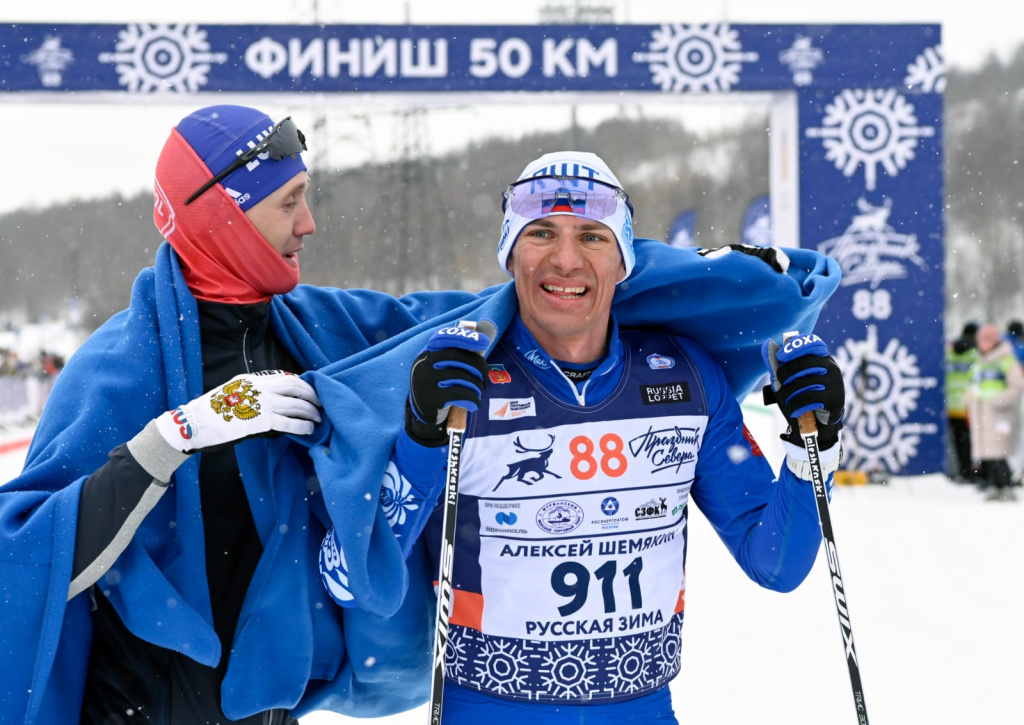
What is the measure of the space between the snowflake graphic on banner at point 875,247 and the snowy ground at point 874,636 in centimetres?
310

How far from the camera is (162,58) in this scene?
973 cm

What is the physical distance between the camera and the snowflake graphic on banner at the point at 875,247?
10406 millimetres

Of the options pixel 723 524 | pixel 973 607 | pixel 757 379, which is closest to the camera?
pixel 723 524

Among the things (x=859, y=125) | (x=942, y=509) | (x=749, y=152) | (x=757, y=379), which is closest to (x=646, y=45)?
(x=859, y=125)

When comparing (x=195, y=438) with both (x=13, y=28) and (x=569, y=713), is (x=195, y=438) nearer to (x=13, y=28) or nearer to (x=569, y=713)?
(x=569, y=713)

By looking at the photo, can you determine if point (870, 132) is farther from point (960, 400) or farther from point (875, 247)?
point (960, 400)

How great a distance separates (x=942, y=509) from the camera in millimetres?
9273

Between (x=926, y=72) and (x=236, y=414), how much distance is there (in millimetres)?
10430

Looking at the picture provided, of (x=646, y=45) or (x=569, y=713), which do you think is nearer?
(x=569, y=713)

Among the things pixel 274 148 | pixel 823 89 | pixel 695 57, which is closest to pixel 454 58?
pixel 695 57

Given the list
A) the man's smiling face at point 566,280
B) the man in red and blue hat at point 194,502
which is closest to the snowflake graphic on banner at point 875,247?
the man's smiling face at point 566,280

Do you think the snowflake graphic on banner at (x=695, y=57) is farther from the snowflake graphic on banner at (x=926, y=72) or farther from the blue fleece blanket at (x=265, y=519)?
the blue fleece blanket at (x=265, y=519)

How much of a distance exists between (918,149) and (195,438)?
1029 cm

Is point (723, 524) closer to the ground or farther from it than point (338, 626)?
farther from it
